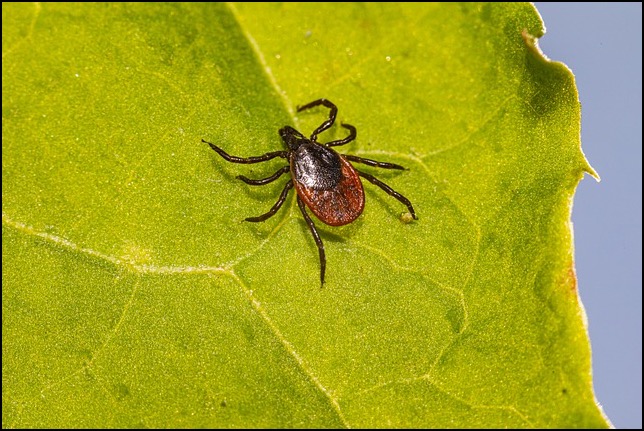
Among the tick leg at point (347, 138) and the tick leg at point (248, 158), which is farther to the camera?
the tick leg at point (347, 138)

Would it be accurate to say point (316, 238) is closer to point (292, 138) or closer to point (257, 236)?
point (257, 236)

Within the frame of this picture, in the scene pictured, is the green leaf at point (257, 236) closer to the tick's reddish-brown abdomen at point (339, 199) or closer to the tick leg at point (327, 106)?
the tick leg at point (327, 106)

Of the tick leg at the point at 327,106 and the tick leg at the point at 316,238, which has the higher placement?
the tick leg at the point at 327,106

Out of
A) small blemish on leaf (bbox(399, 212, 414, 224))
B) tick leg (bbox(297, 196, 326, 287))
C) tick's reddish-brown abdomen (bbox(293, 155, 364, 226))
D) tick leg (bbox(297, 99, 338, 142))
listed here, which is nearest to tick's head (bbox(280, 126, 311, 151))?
tick leg (bbox(297, 99, 338, 142))

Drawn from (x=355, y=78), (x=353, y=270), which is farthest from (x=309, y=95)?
(x=353, y=270)

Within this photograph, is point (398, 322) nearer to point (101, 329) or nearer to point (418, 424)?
point (418, 424)

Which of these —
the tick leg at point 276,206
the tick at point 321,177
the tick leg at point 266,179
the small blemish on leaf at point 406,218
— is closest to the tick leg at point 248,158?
the tick at point 321,177
